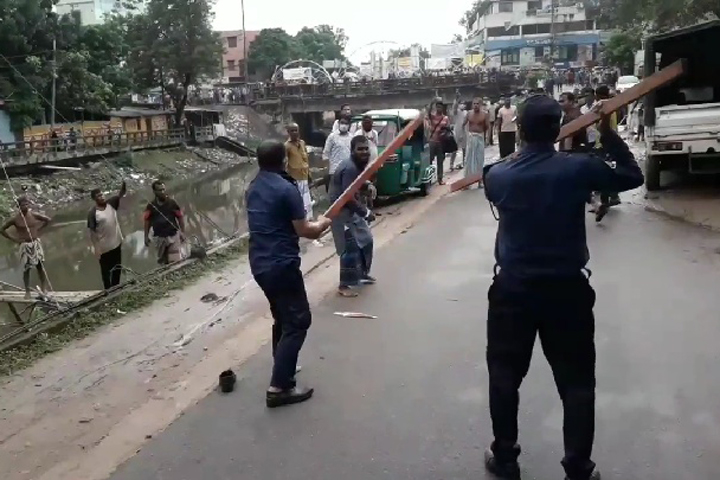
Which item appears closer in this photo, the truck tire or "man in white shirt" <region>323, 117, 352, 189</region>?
"man in white shirt" <region>323, 117, 352, 189</region>

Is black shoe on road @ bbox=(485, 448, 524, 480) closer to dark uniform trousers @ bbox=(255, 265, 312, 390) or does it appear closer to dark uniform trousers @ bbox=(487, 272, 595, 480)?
dark uniform trousers @ bbox=(487, 272, 595, 480)

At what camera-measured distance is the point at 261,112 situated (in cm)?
5366

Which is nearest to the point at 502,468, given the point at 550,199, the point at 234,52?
the point at 550,199

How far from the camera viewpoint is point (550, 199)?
10.3 feet

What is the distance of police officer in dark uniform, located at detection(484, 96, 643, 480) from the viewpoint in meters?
3.15

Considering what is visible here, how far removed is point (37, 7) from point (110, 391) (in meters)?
29.6

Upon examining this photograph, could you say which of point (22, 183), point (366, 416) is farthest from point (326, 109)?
point (366, 416)

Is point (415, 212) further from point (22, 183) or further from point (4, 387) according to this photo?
point (22, 183)

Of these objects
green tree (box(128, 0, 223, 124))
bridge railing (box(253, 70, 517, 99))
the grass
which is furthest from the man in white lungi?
bridge railing (box(253, 70, 517, 99))

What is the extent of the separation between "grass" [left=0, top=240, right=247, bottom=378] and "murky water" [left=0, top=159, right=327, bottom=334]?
4.83ft

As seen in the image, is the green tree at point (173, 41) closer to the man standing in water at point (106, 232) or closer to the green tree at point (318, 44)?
the green tree at point (318, 44)

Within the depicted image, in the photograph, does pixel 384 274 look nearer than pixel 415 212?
Yes

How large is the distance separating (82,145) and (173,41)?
15.0 m

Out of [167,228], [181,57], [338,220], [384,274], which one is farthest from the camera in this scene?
[181,57]
